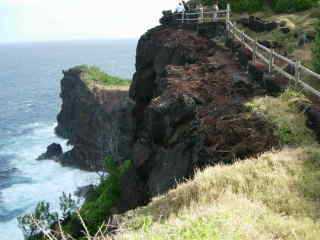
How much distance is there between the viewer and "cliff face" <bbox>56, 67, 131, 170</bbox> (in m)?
77.4

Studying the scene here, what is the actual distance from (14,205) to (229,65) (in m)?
44.1

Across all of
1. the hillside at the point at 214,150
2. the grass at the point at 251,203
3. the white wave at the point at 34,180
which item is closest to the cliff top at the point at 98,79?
the white wave at the point at 34,180

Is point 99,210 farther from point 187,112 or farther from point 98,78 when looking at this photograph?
point 98,78

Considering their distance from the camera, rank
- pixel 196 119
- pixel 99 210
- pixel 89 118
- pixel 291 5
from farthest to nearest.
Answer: pixel 89 118
pixel 291 5
pixel 99 210
pixel 196 119

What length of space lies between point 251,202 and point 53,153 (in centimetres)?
7620

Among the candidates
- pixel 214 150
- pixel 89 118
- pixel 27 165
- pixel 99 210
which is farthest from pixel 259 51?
pixel 89 118

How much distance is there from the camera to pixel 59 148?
84750 millimetres

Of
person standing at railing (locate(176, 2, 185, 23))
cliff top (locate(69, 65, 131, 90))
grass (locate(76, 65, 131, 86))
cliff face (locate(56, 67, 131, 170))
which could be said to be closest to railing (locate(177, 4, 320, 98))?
person standing at railing (locate(176, 2, 185, 23))

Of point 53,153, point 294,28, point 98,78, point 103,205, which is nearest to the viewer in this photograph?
point 294,28

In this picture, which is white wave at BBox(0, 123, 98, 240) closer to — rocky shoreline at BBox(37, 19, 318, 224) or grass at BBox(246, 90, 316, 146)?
rocky shoreline at BBox(37, 19, 318, 224)

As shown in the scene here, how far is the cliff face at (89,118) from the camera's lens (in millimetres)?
77375

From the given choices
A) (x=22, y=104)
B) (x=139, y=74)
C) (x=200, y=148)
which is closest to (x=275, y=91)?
(x=200, y=148)

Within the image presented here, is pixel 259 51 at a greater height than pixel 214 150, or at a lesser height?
greater

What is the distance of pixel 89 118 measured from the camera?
280 ft
